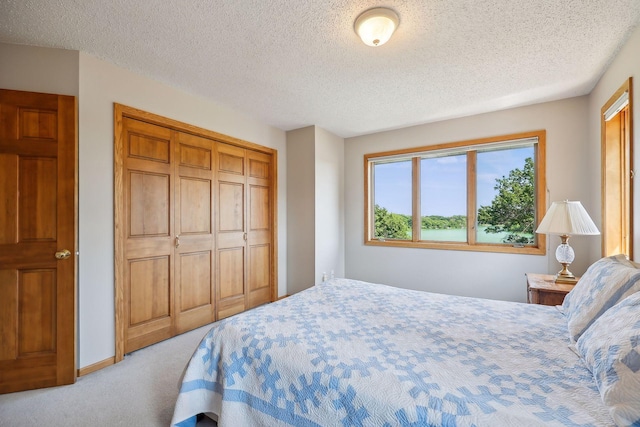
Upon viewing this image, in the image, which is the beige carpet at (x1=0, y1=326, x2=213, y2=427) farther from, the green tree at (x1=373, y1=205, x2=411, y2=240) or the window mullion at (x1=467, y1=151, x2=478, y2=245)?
the window mullion at (x1=467, y1=151, x2=478, y2=245)

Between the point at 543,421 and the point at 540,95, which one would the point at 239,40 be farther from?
the point at 540,95

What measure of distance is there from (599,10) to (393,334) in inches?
90.8

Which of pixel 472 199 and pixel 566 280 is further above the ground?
pixel 472 199

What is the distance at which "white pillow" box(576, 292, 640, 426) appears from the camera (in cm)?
80

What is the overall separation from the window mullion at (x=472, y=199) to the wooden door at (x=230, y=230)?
2872 millimetres

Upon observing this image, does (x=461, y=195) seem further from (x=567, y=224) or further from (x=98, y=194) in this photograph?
(x=98, y=194)

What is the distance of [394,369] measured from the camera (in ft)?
3.71

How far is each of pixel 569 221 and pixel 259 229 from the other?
3280 mm

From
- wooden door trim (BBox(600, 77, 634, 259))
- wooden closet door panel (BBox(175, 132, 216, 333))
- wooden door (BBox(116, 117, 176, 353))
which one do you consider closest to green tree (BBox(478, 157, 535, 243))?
wooden door trim (BBox(600, 77, 634, 259))

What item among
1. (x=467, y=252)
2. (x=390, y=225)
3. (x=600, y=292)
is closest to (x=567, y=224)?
(x=600, y=292)

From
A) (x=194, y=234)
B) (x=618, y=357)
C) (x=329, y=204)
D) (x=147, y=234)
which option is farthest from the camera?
(x=329, y=204)

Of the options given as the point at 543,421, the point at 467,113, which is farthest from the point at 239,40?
the point at 467,113

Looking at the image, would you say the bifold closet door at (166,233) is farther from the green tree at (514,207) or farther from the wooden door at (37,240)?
the green tree at (514,207)

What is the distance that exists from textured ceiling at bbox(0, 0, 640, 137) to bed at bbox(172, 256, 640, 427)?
174 cm
